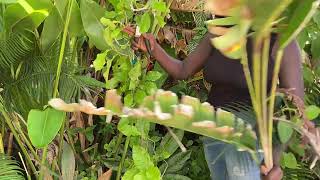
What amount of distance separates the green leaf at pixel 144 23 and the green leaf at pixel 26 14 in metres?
0.34

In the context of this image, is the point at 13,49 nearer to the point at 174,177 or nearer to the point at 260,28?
the point at 174,177

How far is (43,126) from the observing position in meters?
1.77

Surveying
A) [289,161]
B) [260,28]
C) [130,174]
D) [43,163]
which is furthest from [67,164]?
[260,28]

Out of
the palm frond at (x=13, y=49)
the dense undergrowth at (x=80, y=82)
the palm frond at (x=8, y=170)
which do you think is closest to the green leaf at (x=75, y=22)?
the dense undergrowth at (x=80, y=82)

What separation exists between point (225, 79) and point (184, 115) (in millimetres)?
578

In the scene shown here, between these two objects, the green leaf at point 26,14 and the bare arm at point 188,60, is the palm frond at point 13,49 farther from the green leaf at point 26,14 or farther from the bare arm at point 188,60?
the bare arm at point 188,60

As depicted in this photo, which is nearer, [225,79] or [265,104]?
[265,104]

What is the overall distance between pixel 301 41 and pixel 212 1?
1.05 metres

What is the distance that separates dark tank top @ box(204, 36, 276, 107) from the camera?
157 cm

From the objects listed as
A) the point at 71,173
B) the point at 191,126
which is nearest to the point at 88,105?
the point at 191,126

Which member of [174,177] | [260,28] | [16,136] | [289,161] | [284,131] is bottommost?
[174,177]

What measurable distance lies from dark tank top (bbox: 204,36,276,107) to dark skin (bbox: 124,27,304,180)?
0.14 feet

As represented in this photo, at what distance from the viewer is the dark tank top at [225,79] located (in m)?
1.57

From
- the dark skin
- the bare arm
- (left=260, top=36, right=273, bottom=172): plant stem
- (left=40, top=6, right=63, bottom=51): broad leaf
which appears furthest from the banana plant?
(left=40, top=6, right=63, bottom=51): broad leaf
